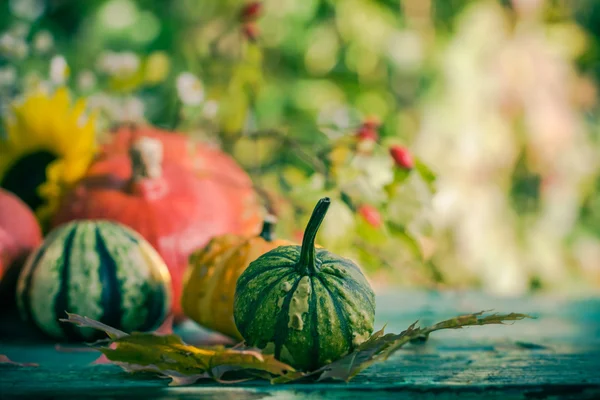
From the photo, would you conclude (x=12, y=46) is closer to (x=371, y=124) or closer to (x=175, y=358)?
(x=371, y=124)

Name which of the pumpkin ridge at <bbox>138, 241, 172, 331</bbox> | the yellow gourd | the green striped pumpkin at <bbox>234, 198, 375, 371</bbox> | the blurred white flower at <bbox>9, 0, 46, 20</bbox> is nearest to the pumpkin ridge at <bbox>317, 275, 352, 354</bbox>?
the green striped pumpkin at <bbox>234, 198, 375, 371</bbox>

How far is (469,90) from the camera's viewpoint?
246 cm

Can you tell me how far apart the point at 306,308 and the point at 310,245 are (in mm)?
69

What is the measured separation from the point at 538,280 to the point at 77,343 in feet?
6.86

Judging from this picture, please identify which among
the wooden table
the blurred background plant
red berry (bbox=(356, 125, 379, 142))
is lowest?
the wooden table

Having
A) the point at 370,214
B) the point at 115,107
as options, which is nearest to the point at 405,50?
the point at 115,107

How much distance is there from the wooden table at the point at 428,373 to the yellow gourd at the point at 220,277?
10cm

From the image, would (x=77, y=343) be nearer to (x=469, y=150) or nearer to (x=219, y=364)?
(x=219, y=364)

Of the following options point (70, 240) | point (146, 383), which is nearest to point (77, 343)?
point (70, 240)

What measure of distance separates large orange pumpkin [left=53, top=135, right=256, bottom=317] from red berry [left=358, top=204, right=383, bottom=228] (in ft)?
0.77

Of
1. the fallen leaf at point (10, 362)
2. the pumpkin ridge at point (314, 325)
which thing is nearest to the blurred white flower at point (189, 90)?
the fallen leaf at point (10, 362)

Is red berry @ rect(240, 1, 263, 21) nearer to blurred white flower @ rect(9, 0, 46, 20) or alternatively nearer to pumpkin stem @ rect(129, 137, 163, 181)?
pumpkin stem @ rect(129, 137, 163, 181)

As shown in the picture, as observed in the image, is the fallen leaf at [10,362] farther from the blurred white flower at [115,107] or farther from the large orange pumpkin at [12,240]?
the blurred white flower at [115,107]

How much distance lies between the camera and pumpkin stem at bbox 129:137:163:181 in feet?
3.84
